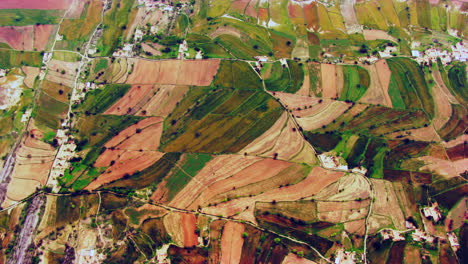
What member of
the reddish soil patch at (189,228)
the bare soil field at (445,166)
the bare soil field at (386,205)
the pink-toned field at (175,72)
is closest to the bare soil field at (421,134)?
the bare soil field at (445,166)

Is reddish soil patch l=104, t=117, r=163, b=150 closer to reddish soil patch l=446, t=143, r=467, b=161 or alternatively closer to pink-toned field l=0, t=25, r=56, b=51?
pink-toned field l=0, t=25, r=56, b=51

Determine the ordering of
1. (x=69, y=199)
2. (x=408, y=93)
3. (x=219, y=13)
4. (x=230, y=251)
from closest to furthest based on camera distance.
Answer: (x=230, y=251) → (x=69, y=199) → (x=408, y=93) → (x=219, y=13)

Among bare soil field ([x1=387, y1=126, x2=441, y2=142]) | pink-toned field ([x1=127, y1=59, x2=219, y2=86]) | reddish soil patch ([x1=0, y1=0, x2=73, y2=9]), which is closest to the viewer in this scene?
bare soil field ([x1=387, y1=126, x2=441, y2=142])

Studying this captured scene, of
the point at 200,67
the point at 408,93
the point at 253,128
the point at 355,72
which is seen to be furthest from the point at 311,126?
the point at 200,67

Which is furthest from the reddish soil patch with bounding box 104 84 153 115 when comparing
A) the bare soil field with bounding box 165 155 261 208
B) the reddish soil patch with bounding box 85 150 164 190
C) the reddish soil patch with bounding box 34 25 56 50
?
the reddish soil patch with bounding box 34 25 56 50

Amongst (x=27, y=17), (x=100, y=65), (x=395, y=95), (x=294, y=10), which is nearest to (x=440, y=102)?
(x=395, y=95)

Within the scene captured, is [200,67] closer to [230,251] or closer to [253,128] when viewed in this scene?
[253,128]

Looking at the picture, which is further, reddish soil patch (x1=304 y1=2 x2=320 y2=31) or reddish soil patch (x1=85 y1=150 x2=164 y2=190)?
reddish soil patch (x1=304 y1=2 x2=320 y2=31)
